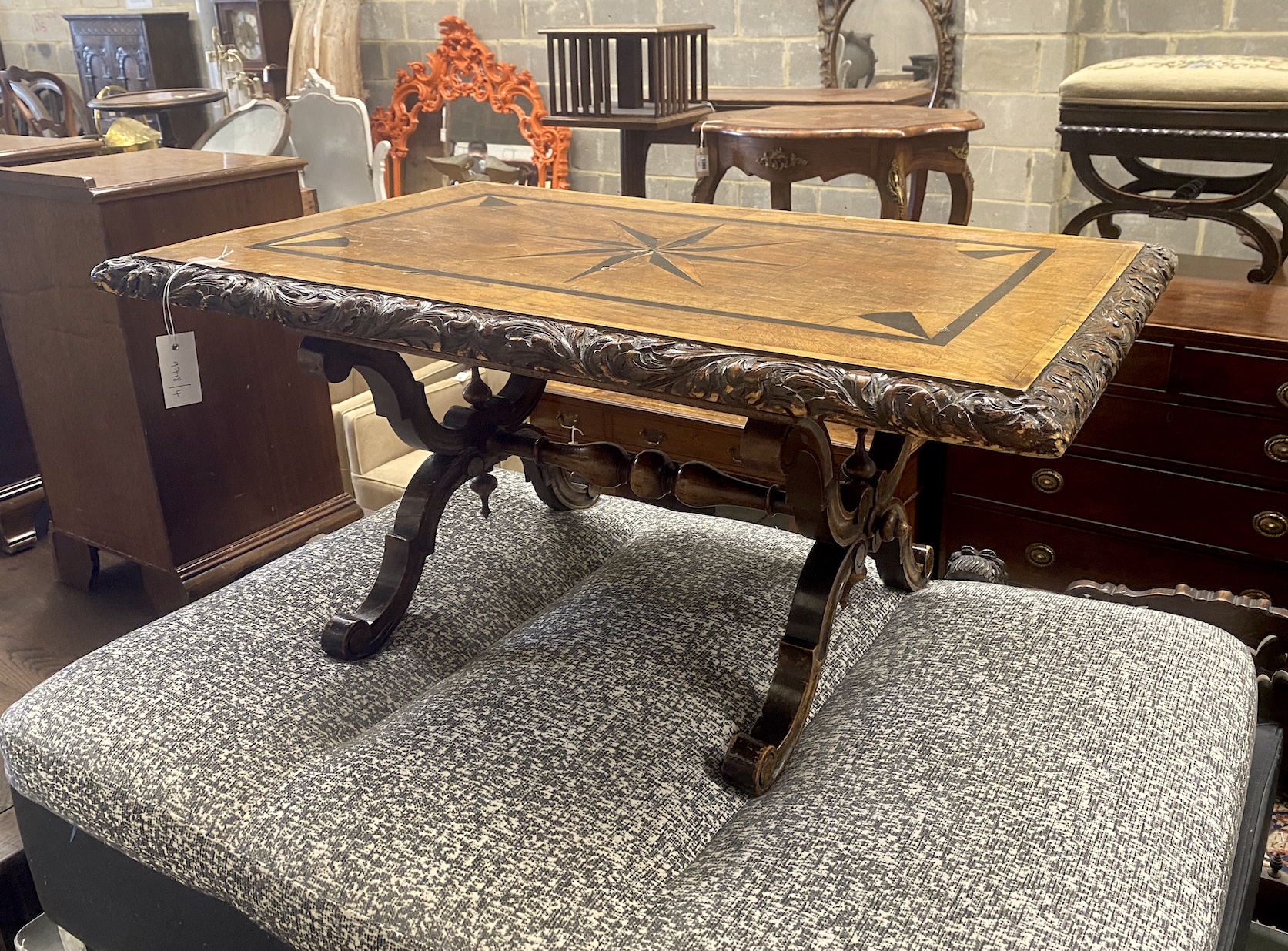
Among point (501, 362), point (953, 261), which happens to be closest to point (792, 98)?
point (953, 261)

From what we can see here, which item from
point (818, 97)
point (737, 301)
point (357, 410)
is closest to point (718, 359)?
point (737, 301)

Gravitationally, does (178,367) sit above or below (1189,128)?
below

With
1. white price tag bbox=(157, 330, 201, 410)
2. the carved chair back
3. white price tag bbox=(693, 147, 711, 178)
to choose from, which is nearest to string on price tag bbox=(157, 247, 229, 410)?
white price tag bbox=(157, 330, 201, 410)

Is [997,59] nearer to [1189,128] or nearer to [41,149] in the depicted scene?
[1189,128]

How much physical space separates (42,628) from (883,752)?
166 cm

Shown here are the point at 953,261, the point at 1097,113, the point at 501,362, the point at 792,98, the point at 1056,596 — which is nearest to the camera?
the point at 501,362

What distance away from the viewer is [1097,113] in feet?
7.53

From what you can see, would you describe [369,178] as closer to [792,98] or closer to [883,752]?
[792,98]

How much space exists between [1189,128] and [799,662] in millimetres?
1630

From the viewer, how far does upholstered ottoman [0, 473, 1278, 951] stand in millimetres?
966

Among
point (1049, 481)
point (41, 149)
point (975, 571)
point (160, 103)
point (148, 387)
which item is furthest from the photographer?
point (160, 103)

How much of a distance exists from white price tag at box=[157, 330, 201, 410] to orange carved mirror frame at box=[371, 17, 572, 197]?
2.94 meters

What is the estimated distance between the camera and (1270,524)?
6.49 ft

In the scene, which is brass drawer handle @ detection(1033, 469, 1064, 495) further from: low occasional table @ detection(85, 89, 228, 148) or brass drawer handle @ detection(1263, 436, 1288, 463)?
low occasional table @ detection(85, 89, 228, 148)
